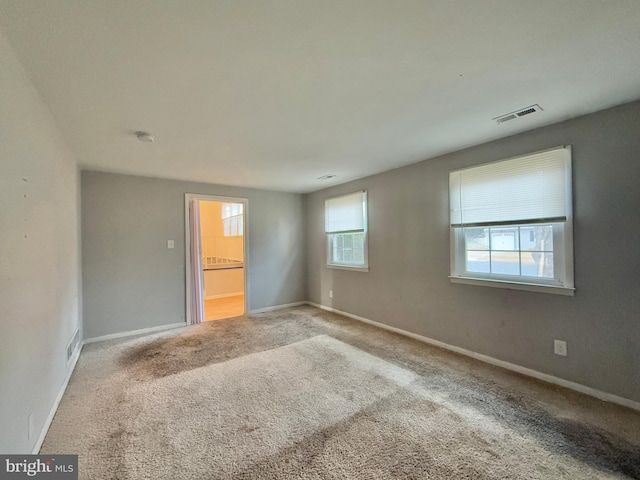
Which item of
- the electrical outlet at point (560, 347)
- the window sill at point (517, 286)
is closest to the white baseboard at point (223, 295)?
the window sill at point (517, 286)

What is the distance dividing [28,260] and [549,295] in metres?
3.94

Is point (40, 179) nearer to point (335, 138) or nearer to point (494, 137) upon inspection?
point (335, 138)

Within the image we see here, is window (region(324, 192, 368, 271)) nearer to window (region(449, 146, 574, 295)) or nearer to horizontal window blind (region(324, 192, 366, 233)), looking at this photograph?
horizontal window blind (region(324, 192, 366, 233))

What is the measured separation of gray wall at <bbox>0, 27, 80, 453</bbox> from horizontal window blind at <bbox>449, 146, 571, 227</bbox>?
361 cm

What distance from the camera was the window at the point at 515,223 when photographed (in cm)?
243

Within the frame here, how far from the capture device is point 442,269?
3330mm

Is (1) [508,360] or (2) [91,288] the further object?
(2) [91,288]

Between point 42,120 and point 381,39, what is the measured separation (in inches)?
92.0

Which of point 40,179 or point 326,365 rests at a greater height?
point 40,179

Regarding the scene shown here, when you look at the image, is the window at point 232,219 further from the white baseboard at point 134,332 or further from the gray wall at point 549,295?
the gray wall at point 549,295

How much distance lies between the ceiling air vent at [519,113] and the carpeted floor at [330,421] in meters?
2.32

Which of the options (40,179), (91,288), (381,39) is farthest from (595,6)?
(91,288)

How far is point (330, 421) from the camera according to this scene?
6.48 ft

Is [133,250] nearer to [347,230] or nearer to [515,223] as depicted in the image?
[347,230]
